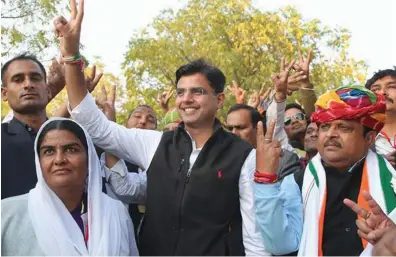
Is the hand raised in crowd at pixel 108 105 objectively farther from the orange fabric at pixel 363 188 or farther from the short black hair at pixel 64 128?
the orange fabric at pixel 363 188

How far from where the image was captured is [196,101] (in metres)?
3.47

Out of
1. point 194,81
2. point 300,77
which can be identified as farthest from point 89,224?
point 300,77

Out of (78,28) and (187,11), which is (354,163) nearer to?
(78,28)

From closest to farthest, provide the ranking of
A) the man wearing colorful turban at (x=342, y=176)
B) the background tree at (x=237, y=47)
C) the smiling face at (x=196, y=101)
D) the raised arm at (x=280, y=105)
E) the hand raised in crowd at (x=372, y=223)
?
the hand raised in crowd at (x=372, y=223) → the man wearing colorful turban at (x=342, y=176) → the smiling face at (x=196, y=101) → the raised arm at (x=280, y=105) → the background tree at (x=237, y=47)

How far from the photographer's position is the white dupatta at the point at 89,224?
9.42 feet

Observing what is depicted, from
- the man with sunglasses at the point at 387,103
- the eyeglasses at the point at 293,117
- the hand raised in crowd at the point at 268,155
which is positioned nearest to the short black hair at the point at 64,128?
the hand raised in crowd at the point at 268,155

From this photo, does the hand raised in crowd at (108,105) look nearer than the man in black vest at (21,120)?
No

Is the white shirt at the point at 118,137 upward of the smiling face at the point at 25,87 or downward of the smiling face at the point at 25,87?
downward

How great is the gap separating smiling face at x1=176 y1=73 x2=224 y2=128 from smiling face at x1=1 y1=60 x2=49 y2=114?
3.60ft

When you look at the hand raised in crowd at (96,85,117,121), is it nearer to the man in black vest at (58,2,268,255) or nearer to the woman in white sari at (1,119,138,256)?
the man in black vest at (58,2,268,255)

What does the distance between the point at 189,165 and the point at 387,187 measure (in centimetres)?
116

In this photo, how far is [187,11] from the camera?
22.1 meters

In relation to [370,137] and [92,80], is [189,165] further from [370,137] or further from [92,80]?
[92,80]

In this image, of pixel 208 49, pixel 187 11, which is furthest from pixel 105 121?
pixel 187 11
